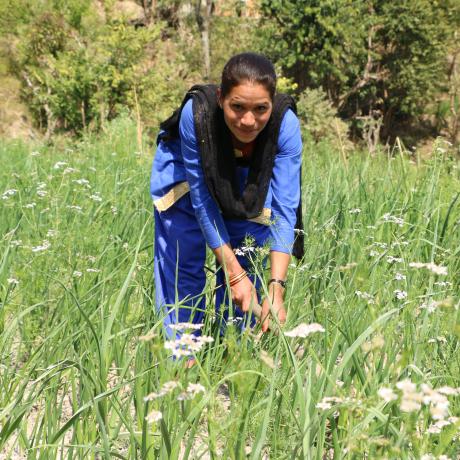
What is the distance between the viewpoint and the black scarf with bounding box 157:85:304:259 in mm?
2367

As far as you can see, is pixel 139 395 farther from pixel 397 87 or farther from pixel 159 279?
pixel 397 87

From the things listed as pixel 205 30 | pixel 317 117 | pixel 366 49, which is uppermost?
pixel 205 30

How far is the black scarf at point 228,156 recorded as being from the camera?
2367 mm

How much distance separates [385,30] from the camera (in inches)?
851

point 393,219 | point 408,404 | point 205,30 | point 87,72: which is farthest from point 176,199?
point 205,30

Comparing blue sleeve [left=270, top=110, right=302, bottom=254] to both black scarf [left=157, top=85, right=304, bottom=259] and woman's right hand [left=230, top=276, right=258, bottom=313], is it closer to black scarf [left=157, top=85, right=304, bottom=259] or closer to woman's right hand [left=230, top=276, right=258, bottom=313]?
black scarf [left=157, top=85, right=304, bottom=259]

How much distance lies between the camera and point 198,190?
2.43 meters

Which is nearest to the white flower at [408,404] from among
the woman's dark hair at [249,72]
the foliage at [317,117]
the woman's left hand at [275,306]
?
the woman's left hand at [275,306]

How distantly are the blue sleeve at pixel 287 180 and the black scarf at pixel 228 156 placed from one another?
4cm

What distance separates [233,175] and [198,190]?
14 centimetres

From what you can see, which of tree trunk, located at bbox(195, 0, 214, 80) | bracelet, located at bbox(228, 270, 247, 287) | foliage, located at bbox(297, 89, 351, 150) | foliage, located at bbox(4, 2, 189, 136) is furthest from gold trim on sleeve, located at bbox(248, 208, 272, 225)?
tree trunk, located at bbox(195, 0, 214, 80)

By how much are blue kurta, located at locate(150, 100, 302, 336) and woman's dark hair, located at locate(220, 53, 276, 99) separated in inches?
10.6

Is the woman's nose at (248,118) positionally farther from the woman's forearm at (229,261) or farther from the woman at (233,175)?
the woman's forearm at (229,261)

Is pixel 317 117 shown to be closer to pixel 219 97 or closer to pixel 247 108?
pixel 219 97
